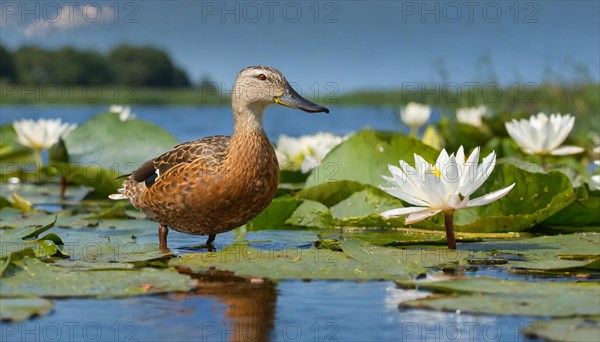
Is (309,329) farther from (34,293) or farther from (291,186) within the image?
(291,186)

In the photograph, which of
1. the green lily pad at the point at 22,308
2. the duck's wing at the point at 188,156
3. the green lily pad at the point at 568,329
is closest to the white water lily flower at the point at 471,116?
the duck's wing at the point at 188,156

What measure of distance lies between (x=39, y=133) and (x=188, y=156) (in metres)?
4.06

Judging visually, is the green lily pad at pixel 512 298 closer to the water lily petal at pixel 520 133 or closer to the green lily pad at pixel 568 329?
the green lily pad at pixel 568 329

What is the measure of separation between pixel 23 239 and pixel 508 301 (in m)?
3.66

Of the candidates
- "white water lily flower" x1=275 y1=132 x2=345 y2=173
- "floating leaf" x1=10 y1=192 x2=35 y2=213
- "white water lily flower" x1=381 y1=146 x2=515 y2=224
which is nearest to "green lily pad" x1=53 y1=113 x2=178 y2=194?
"floating leaf" x1=10 y1=192 x2=35 y2=213

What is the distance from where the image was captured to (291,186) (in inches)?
328

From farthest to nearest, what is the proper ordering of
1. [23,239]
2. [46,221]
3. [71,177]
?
[71,177]
[46,221]
[23,239]

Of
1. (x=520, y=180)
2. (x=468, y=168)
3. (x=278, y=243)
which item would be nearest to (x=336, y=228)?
(x=278, y=243)

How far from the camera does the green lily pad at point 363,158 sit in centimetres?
732

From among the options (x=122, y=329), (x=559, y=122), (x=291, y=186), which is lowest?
(x=122, y=329)

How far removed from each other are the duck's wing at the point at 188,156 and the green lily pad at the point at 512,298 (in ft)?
6.38

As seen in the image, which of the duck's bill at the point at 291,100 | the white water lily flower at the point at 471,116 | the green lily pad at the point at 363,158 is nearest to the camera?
→ the duck's bill at the point at 291,100

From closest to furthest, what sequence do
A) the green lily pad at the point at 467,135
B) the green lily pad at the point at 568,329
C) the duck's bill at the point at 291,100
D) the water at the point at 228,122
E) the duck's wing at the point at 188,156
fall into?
the green lily pad at the point at 568,329 < the duck's wing at the point at 188,156 < the duck's bill at the point at 291,100 < the green lily pad at the point at 467,135 < the water at the point at 228,122

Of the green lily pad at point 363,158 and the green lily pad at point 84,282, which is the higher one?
the green lily pad at point 363,158
